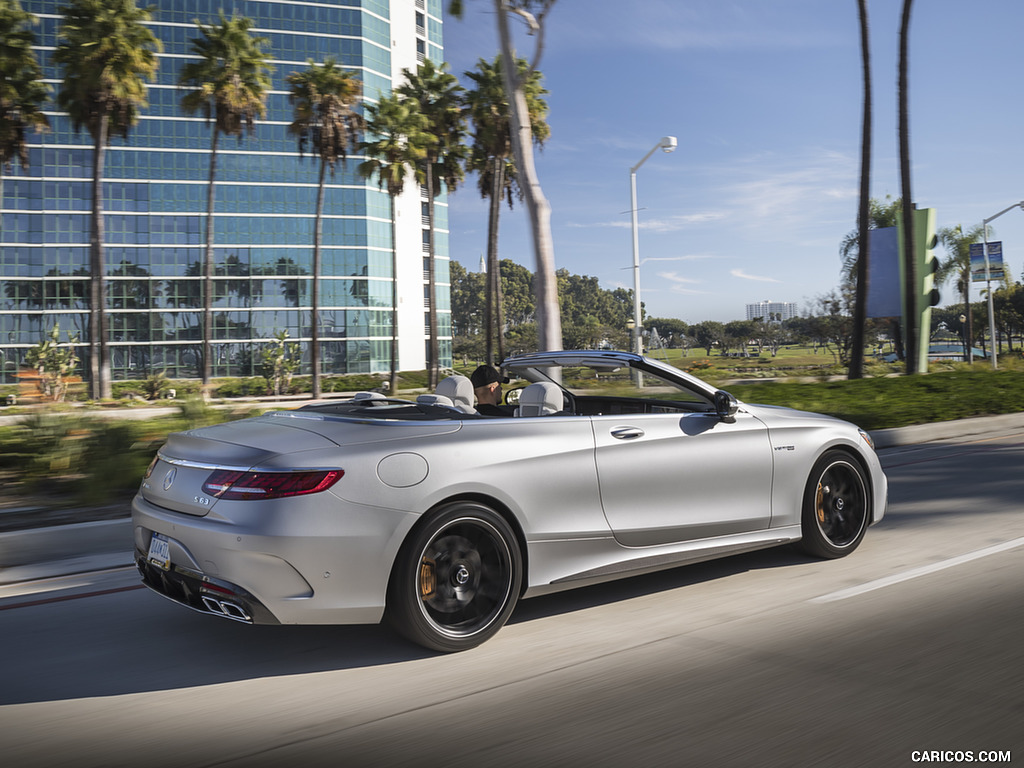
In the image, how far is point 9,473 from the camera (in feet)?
26.9

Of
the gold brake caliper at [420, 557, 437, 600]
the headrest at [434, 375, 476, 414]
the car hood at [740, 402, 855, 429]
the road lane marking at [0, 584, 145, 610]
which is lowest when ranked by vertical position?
the road lane marking at [0, 584, 145, 610]

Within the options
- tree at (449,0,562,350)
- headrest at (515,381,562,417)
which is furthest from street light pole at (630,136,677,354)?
headrest at (515,381,562,417)

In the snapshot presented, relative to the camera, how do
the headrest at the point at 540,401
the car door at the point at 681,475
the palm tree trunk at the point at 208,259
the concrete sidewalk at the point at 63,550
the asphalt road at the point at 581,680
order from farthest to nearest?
1. the palm tree trunk at the point at 208,259
2. the concrete sidewalk at the point at 63,550
3. the headrest at the point at 540,401
4. the car door at the point at 681,475
5. the asphalt road at the point at 581,680

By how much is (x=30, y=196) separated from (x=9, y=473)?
225 feet

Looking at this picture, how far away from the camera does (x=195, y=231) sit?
68.1 metres

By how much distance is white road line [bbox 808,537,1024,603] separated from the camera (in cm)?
500

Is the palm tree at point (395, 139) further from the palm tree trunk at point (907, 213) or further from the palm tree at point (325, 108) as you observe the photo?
the palm tree trunk at point (907, 213)

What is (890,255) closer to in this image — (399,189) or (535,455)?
(399,189)

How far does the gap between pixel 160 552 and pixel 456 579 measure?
139cm

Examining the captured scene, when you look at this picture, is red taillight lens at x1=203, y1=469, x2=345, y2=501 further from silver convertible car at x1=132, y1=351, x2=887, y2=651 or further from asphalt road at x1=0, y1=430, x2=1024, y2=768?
asphalt road at x1=0, y1=430, x2=1024, y2=768

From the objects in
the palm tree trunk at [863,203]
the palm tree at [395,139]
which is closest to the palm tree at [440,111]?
the palm tree at [395,139]

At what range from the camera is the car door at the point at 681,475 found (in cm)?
467

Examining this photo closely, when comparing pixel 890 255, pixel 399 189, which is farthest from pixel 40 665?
pixel 399 189

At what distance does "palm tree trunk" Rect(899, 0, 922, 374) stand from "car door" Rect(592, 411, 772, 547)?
68.0 ft
